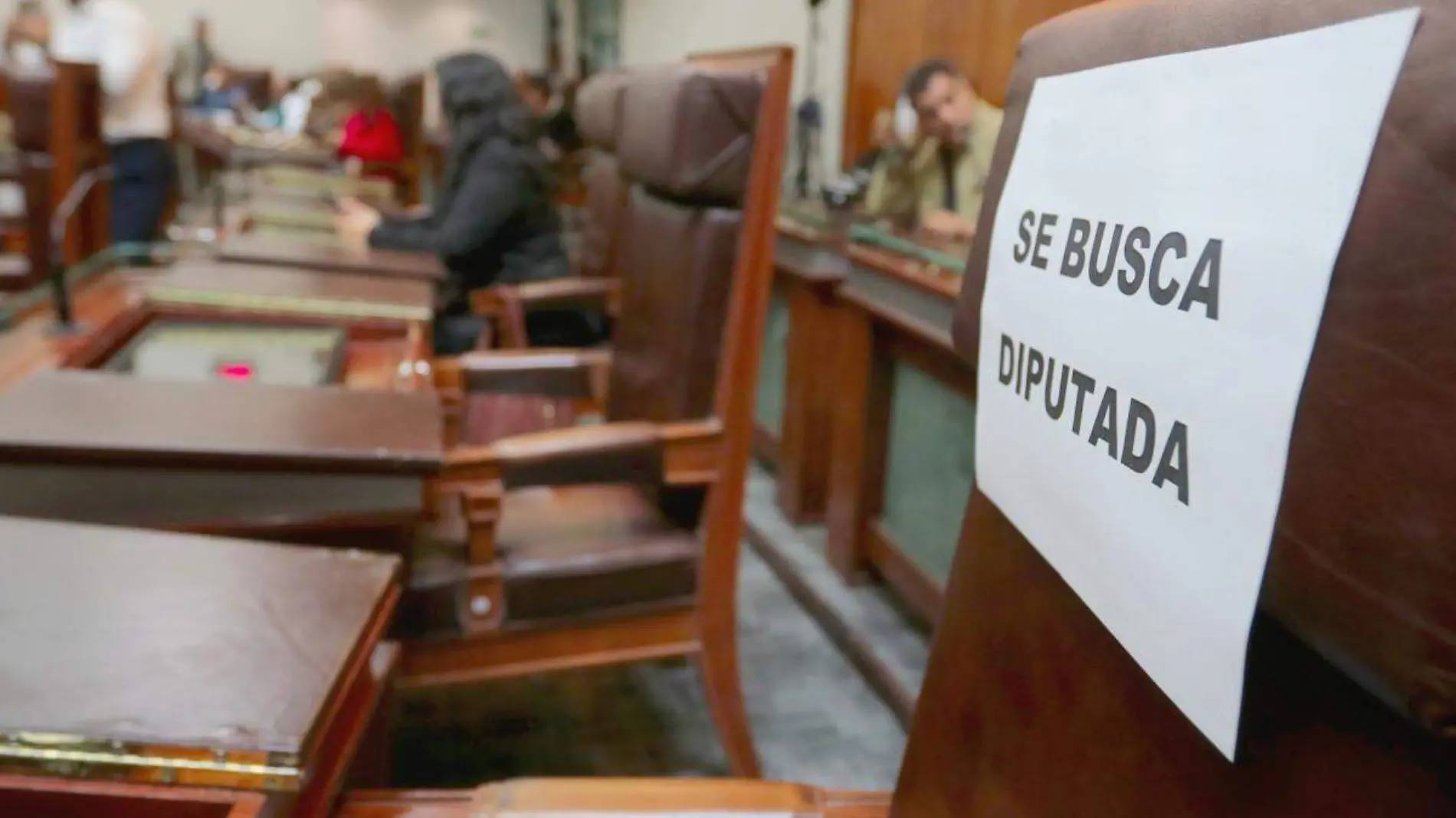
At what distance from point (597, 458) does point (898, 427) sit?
2.96 feet

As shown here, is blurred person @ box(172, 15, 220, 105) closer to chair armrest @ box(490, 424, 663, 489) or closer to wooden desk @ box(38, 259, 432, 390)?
wooden desk @ box(38, 259, 432, 390)

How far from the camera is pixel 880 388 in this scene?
2.16 meters

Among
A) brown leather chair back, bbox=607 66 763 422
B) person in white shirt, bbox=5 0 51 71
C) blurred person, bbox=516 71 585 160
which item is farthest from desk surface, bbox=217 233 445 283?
person in white shirt, bbox=5 0 51 71

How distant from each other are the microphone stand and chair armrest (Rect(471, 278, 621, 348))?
48.0 inches

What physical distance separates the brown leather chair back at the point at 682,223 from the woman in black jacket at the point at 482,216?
29.5 inches

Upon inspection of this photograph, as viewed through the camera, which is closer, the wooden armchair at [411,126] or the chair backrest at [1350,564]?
the chair backrest at [1350,564]

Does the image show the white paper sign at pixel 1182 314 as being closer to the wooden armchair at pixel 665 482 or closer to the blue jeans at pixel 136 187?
the wooden armchair at pixel 665 482

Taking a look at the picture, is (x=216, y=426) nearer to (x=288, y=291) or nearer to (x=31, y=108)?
(x=288, y=291)

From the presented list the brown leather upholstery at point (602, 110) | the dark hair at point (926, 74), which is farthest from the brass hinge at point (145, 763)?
the dark hair at point (926, 74)

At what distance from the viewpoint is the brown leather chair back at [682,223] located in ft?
4.78

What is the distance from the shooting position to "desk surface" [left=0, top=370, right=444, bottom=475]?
975 millimetres

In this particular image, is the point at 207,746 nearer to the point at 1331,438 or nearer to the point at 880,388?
the point at 1331,438

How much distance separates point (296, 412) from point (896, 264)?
1.16m

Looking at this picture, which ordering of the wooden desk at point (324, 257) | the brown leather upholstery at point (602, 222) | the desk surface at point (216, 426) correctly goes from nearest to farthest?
the desk surface at point (216, 426), the wooden desk at point (324, 257), the brown leather upholstery at point (602, 222)
